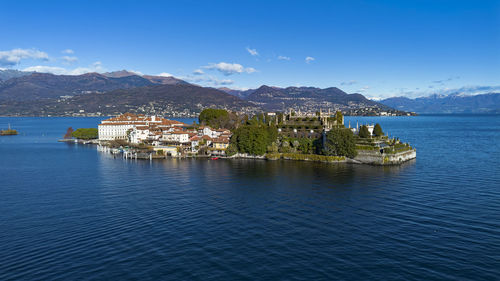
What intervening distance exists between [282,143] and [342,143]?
19863 millimetres

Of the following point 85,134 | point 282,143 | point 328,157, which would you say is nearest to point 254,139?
point 282,143

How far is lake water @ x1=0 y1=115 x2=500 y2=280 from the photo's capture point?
1156 inches

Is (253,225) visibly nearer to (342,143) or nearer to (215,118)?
(342,143)

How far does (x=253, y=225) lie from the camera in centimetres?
3984

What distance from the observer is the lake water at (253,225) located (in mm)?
29375

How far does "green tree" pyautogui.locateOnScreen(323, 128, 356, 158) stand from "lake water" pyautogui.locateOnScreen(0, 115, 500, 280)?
1272cm

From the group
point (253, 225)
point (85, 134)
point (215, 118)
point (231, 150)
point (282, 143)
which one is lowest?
point (253, 225)

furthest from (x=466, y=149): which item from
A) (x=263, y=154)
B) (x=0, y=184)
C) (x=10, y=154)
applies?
(x=10, y=154)

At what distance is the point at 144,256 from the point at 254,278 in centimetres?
1125

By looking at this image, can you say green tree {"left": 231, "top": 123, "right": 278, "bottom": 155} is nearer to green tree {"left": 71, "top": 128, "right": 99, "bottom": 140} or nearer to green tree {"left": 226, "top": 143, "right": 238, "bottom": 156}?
green tree {"left": 226, "top": 143, "right": 238, "bottom": 156}

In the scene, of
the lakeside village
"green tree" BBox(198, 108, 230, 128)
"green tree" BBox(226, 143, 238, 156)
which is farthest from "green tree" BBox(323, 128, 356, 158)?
"green tree" BBox(198, 108, 230, 128)

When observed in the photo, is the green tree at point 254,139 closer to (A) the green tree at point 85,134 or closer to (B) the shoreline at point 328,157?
(B) the shoreline at point 328,157

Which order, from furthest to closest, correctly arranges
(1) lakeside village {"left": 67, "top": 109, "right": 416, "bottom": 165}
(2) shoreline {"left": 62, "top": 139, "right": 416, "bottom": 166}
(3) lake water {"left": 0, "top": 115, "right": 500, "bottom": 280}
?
(1) lakeside village {"left": 67, "top": 109, "right": 416, "bottom": 165}
(2) shoreline {"left": 62, "top": 139, "right": 416, "bottom": 166}
(3) lake water {"left": 0, "top": 115, "right": 500, "bottom": 280}

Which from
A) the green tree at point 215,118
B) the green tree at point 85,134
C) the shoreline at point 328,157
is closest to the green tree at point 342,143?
the shoreline at point 328,157
